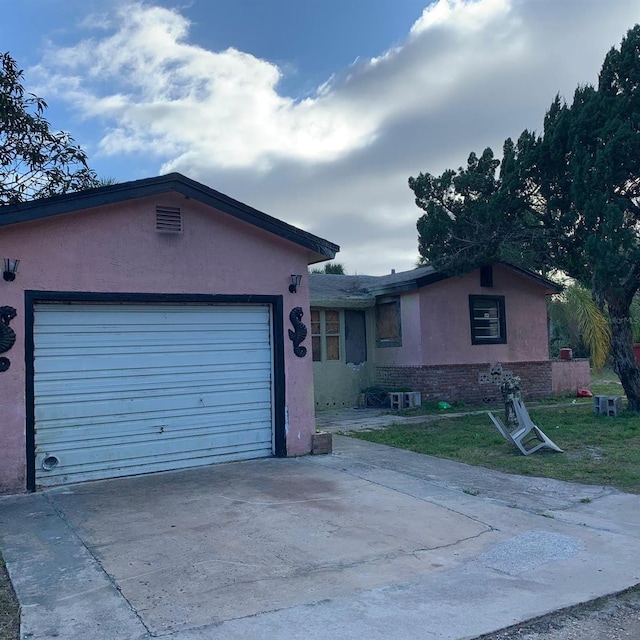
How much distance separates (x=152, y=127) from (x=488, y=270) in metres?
9.28

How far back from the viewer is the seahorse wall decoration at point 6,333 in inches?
278

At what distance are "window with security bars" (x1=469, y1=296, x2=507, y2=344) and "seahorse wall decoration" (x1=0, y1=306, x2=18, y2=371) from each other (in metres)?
12.0

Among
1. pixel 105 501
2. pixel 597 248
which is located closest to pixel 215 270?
pixel 105 501

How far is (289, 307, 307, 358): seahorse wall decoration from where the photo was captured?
909cm

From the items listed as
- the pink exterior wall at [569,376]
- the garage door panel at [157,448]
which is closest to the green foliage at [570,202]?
the pink exterior wall at [569,376]

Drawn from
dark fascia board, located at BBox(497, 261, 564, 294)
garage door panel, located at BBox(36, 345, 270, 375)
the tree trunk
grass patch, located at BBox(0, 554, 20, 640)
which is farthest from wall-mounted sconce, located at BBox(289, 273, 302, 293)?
dark fascia board, located at BBox(497, 261, 564, 294)

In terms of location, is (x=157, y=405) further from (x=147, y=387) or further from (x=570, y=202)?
(x=570, y=202)

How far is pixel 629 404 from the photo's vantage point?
13.5 meters

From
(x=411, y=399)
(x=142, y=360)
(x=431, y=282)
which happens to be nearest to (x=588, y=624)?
(x=142, y=360)

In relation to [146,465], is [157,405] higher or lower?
higher

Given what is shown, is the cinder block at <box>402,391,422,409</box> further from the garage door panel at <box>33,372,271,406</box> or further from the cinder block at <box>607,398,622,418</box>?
the garage door panel at <box>33,372,271,406</box>

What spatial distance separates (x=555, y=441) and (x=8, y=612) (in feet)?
28.5

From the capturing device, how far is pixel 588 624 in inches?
155

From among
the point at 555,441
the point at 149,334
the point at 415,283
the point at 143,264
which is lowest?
the point at 555,441
